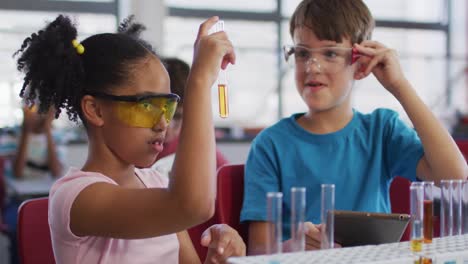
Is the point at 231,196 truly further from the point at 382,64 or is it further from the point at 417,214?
the point at 417,214

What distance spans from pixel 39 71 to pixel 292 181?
30.0 inches

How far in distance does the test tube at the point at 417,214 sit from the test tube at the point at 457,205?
0.35 ft

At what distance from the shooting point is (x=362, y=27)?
1908mm

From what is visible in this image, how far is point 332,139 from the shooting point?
1.88m

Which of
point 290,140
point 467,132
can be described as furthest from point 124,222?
point 467,132

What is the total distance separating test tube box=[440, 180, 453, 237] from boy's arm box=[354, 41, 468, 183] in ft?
1.72

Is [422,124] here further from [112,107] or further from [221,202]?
[112,107]

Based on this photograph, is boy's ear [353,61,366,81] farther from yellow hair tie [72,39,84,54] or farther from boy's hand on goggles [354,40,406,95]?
yellow hair tie [72,39,84,54]

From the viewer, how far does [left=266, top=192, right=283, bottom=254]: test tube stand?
0.95 metres

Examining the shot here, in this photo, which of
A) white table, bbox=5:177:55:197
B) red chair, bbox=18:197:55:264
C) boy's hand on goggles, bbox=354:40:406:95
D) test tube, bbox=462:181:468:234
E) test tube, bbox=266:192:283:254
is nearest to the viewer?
test tube, bbox=266:192:283:254

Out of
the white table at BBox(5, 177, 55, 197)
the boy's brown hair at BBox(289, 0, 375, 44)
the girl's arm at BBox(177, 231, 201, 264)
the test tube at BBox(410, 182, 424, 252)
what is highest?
the boy's brown hair at BBox(289, 0, 375, 44)

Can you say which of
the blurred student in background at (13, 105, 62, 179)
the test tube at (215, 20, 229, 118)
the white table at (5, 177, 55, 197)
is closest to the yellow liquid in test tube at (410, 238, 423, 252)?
the test tube at (215, 20, 229, 118)

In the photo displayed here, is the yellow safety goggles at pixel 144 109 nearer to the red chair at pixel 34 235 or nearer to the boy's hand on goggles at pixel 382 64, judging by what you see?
the red chair at pixel 34 235

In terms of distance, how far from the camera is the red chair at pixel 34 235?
4.99 feet
